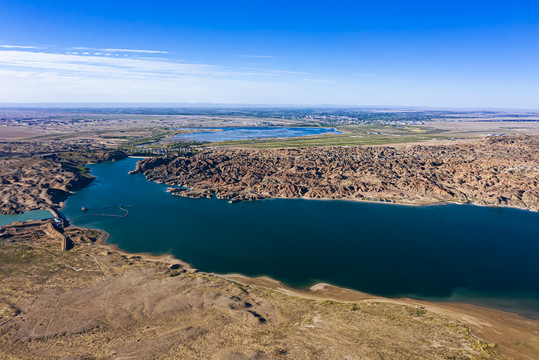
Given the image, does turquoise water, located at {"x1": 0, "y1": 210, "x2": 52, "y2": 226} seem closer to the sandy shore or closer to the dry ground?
the dry ground

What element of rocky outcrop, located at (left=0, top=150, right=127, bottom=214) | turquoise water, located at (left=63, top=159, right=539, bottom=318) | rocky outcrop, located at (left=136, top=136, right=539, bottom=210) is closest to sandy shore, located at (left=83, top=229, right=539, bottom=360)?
turquoise water, located at (left=63, top=159, right=539, bottom=318)

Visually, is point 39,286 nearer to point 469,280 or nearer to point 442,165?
point 469,280

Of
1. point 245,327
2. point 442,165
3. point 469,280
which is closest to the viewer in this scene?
point 245,327

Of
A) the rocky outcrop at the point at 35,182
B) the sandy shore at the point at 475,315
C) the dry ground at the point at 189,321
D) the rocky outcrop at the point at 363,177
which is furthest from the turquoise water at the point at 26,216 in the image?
the sandy shore at the point at 475,315

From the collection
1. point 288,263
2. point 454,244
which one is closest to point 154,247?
point 288,263

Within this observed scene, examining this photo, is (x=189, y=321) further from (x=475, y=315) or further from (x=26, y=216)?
(x=26, y=216)

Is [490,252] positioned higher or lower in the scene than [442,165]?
lower

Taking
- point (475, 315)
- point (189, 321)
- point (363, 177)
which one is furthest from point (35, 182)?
point (475, 315)
